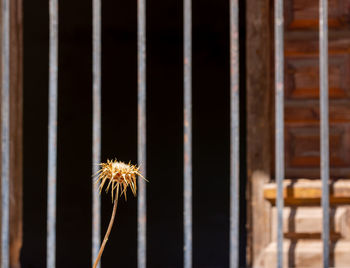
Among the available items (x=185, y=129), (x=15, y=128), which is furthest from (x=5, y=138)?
(x=185, y=129)

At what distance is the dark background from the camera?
3021mm

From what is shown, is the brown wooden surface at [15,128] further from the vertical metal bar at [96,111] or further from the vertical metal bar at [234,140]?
the vertical metal bar at [234,140]

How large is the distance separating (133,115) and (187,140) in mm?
412

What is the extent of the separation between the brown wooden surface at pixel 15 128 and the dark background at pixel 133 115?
40mm

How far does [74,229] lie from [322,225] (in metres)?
1.34

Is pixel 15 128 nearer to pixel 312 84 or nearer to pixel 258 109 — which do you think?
pixel 258 109

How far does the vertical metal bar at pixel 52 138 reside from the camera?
9.00 feet

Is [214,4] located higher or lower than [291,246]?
higher

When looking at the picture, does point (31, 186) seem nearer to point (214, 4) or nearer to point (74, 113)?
point (74, 113)

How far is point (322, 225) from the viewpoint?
2869 millimetres

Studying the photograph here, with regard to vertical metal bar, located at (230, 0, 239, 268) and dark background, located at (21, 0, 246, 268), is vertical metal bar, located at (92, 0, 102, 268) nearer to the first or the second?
dark background, located at (21, 0, 246, 268)

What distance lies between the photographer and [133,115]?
3.04m

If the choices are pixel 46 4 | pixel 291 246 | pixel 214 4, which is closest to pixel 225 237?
pixel 291 246

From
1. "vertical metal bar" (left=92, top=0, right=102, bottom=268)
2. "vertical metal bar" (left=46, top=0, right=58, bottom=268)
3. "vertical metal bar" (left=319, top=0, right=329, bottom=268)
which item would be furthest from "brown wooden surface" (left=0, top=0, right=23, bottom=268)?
"vertical metal bar" (left=319, top=0, right=329, bottom=268)
